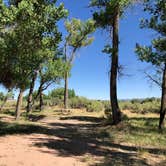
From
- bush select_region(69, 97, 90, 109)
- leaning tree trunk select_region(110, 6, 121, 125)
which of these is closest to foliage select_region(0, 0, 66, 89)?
leaning tree trunk select_region(110, 6, 121, 125)

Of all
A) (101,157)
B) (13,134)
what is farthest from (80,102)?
(101,157)

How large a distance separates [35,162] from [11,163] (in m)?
0.64

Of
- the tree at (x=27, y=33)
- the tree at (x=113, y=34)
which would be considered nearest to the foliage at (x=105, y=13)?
the tree at (x=113, y=34)

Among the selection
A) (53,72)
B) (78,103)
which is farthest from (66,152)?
(78,103)

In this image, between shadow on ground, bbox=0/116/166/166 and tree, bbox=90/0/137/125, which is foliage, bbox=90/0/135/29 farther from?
shadow on ground, bbox=0/116/166/166

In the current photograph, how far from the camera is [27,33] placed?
41.8ft

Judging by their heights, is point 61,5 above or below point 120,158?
above

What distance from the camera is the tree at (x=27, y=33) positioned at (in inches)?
469

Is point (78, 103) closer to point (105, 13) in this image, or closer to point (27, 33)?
point (105, 13)

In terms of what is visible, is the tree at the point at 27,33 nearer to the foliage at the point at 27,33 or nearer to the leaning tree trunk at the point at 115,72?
the foliage at the point at 27,33

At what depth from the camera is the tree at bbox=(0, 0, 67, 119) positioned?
39.1ft

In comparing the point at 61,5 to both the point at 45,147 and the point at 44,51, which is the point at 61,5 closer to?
the point at 44,51

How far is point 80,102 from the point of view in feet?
172

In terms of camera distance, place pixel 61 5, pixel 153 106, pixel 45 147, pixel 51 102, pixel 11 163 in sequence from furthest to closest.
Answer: pixel 51 102
pixel 153 106
pixel 61 5
pixel 45 147
pixel 11 163
